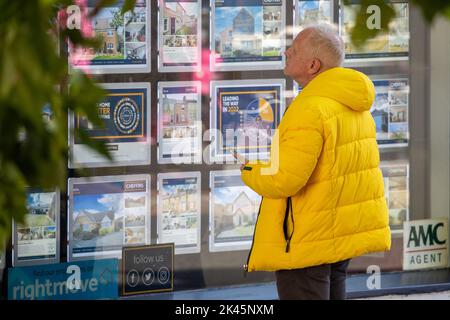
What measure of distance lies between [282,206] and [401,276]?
2499 mm

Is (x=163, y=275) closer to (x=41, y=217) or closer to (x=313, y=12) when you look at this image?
(x=41, y=217)

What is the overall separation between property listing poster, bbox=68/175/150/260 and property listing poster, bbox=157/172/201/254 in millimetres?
93

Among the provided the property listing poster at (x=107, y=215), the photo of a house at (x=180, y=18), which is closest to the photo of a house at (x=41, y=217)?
the property listing poster at (x=107, y=215)

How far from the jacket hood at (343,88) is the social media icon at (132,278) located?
1972mm

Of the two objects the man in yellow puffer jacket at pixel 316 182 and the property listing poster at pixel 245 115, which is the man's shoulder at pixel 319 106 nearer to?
the man in yellow puffer jacket at pixel 316 182

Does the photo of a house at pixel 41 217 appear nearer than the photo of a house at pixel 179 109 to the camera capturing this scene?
Yes

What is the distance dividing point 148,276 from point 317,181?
1.90m

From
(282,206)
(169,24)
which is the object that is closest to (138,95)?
(169,24)

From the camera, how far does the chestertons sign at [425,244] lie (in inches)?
254

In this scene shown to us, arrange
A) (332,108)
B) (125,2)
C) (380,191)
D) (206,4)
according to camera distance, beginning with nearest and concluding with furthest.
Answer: (125,2) → (332,108) → (380,191) → (206,4)

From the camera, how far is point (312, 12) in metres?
6.09

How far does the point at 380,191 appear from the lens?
4.45 meters
